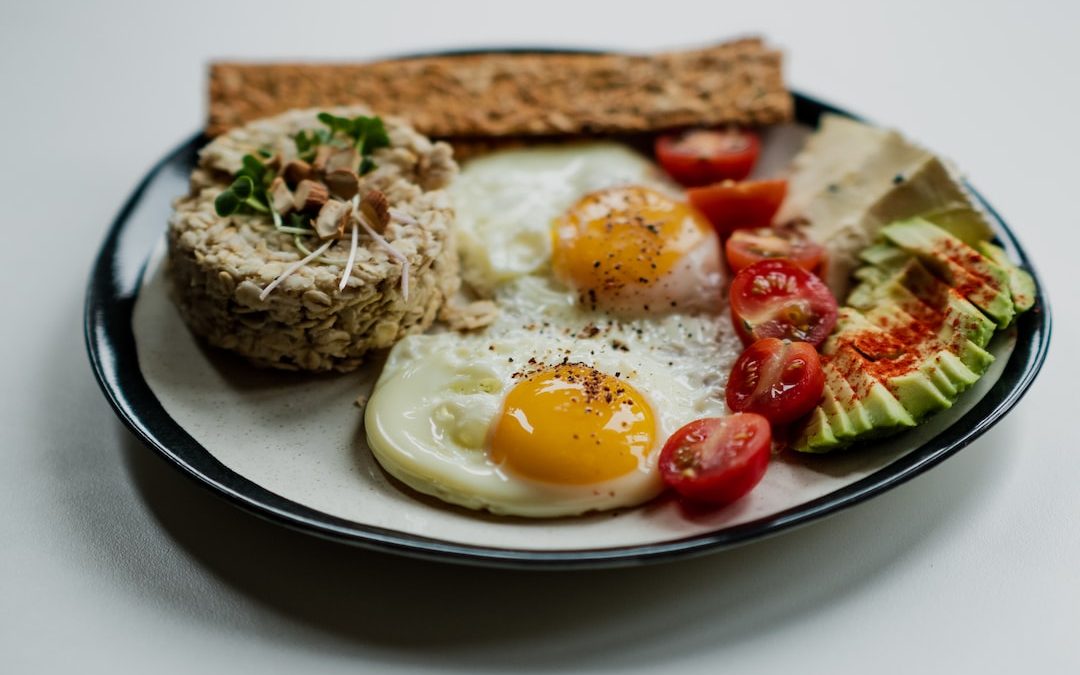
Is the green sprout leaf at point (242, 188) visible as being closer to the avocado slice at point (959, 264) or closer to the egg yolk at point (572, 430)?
the egg yolk at point (572, 430)

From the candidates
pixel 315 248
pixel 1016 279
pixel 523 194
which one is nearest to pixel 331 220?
pixel 315 248

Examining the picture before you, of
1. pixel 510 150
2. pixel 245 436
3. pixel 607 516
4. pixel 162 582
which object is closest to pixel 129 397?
pixel 245 436

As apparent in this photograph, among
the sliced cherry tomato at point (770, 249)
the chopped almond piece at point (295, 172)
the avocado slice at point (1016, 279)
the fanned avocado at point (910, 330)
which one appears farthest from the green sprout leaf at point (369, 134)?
the avocado slice at point (1016, 279)

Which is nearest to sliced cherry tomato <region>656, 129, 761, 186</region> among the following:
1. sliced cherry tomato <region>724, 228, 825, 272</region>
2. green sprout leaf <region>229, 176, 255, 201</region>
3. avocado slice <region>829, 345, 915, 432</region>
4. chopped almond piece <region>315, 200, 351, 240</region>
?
sliced cherry tomato <region>724, 228, 825, 272</region>

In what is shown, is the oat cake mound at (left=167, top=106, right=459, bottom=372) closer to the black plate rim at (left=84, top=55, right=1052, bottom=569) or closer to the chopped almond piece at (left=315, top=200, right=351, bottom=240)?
the chopped almond piece at (left=315, top=200, right=351, bottom=240)

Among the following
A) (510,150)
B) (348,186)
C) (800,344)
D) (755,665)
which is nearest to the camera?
(755,665)

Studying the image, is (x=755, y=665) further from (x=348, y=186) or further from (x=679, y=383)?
(x=348, y=186)
